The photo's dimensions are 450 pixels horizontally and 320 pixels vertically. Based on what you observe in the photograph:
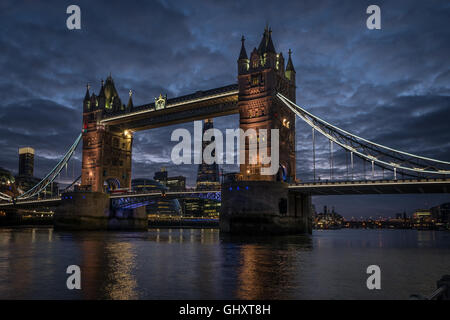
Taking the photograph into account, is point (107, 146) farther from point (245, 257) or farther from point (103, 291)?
point (103, 291)

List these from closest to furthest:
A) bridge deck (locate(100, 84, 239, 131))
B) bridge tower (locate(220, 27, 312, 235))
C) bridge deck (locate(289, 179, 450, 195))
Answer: bridge deck (locate(289, 179, 450, 195)), bridge tower (locate(220, 27, 312, 235)), bridge deck (locate(100, 84, 239, 131))

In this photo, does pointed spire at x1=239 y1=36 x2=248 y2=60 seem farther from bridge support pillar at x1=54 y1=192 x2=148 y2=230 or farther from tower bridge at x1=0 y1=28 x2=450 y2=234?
bridge support pillar at x1=54 y1=192 x2=148 y2=230

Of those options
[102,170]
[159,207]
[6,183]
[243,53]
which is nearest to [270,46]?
[243,53]

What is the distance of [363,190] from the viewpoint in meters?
49.3

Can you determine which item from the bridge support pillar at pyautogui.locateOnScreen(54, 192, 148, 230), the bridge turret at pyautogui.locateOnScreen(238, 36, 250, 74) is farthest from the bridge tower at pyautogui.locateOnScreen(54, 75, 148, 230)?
the bridge turret at pyautogui.locateOnScreen(238, 36, 250, 74)

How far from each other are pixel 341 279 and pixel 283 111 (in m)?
40.0

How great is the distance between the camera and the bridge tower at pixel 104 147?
74812 mm

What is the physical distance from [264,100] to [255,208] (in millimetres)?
14403

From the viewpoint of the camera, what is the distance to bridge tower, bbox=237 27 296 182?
52.4 m

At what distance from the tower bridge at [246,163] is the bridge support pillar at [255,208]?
109mm

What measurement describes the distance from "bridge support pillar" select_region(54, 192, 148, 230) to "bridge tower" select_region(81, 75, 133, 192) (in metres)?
4.78

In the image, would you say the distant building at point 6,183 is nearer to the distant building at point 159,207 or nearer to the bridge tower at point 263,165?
the distant building at point 159,207

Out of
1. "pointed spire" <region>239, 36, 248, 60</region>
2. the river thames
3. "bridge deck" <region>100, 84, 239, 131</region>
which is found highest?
"pointed spire" <region>239, 36, 248, 60</region>

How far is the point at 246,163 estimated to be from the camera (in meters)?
52.6
